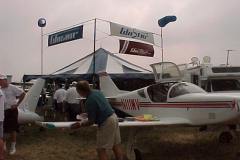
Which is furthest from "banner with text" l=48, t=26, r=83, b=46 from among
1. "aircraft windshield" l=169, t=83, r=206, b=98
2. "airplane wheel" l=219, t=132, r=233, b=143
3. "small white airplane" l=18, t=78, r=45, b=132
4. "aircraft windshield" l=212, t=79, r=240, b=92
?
"airplane wheel" l=219, t=132, r=233, b=143

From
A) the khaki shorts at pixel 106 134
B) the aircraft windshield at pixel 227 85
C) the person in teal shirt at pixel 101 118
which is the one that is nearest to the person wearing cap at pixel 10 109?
the person in teal shirt at pixel 101 118

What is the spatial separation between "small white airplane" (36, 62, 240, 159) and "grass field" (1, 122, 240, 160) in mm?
571

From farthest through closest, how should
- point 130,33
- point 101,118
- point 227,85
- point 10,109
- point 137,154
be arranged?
point 130,33
point 227,85
point 10,109
point 137,154
point 101,118

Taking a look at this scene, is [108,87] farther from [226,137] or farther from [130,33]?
[226,137]

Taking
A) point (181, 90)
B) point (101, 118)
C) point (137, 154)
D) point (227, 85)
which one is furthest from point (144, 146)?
point (227, 85)

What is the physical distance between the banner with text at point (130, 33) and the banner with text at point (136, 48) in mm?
255

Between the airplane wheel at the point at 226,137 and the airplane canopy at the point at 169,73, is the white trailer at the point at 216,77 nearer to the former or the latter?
the airplane canopy at the point at 169,73

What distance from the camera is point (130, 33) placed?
40.6ft

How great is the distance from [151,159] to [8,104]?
3.08 m

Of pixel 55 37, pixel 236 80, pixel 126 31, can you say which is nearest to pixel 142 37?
pixel 126 31

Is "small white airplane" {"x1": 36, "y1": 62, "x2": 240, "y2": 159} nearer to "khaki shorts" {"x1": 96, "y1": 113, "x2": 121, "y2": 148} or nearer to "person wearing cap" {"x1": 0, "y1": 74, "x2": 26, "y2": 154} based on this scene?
"khaki shorts" {"x1": 96, "y1": 113, "x2": 121, "y2": 148}

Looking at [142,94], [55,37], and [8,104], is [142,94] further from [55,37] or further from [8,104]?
[55,37]

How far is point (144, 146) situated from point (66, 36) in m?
6.00

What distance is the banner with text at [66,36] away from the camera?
37.4 feet
